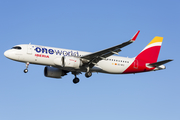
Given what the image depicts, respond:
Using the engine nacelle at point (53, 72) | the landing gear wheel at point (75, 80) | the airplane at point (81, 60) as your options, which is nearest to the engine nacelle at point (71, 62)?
the airplane at point (81, 60)

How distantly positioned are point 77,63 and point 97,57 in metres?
2.62

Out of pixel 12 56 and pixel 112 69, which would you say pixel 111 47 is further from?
pixel 12 56

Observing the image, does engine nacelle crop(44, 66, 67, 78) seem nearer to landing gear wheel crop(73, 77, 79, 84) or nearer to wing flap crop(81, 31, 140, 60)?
landing gear wheel crop(73, 77, 79, 84)

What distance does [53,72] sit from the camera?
41.0m

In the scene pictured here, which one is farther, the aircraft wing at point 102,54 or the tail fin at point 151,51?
the tail fin at point 151,51

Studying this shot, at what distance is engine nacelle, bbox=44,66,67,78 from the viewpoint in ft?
134

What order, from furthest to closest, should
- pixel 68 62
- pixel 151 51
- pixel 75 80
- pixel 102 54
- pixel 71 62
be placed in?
pixel 151 51, pixel 75 80, pixel 102 54, pixel 71 62, pixel 68 62

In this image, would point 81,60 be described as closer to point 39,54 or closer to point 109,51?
point 109,51

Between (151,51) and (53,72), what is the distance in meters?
14.5

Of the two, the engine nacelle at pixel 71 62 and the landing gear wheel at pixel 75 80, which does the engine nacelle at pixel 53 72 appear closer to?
the landing gear wheel at pixel 75 80

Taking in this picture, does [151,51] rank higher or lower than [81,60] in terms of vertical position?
higher

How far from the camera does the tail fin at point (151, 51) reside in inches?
1674

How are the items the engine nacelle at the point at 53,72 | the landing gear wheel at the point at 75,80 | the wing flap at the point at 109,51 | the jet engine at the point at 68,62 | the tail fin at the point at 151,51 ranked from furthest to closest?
the tail fin at the point at 151,51, the landing gear wheel at the point at 75,80, the engine nacelle at the point at 53,72, the jet engine at the point at 68,62, the wing flap at the point at 109,51

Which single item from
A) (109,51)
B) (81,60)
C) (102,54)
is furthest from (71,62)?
(109,51)
